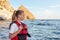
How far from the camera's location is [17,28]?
5285mm

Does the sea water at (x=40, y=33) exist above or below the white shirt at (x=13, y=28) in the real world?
below

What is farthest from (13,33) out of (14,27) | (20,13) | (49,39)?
(49,39)

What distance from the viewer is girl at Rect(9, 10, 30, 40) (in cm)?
522

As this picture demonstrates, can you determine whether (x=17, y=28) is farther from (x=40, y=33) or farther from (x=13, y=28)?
(x=40, y=33)

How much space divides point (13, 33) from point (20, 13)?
1.57 feet

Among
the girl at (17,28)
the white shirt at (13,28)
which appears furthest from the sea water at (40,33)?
the white shirt at (13,28)

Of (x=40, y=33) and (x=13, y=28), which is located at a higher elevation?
(x=13, y=28)

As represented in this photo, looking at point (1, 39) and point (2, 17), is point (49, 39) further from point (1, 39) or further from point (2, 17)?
point (2, 17)

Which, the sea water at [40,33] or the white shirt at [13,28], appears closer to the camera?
the white shirt at [13,28]

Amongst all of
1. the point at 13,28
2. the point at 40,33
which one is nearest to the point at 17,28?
the point at 13,28

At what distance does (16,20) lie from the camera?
5.30 m

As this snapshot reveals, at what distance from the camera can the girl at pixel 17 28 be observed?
522 cm

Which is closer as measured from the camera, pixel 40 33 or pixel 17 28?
pixel 17 28

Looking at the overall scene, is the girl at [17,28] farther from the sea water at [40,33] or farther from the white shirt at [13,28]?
the sea water at [40,33]
